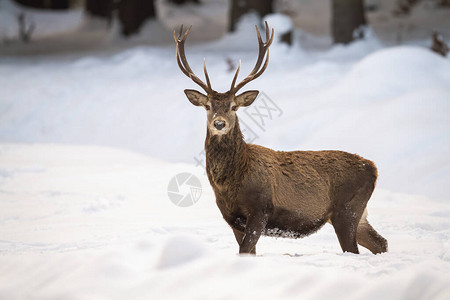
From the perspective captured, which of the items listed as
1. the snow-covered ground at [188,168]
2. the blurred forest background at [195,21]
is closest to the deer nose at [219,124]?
the snow-covered ground at [188,168]

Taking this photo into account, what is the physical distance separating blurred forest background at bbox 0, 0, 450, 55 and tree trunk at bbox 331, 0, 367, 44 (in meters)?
0.01

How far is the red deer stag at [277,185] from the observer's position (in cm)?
493

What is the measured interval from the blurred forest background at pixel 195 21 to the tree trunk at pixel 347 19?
0.01 m

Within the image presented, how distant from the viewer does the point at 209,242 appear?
5992 millimetres

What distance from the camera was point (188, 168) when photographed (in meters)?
9.09

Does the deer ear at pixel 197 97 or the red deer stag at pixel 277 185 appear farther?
the deer ear at pixel 197 97

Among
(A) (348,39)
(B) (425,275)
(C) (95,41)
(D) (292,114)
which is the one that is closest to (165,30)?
(C) (95,41)

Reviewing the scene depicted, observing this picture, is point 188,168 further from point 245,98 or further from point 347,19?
point 347,19

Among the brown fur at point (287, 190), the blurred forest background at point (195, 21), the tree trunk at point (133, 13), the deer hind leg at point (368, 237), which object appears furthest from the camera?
the tree trunk at point (133, 13)

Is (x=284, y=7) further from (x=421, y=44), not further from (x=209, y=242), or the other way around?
(x=209, y=242)

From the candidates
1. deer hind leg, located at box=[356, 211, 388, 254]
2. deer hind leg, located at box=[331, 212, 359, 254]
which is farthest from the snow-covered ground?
deer hind leg, located at box=[356, 211, 388, 254]

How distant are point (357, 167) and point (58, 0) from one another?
24585 millimetres

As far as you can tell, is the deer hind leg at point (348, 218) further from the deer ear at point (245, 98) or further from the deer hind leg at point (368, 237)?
the deer ear at point (245, 98)

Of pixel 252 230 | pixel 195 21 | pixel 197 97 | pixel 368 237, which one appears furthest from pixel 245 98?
pixel 195 21
